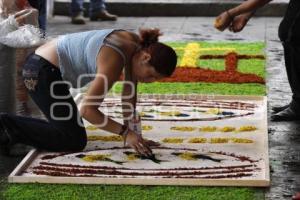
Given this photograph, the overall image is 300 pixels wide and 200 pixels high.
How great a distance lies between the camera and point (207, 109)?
6395mm

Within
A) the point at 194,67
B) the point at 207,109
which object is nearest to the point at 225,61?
the point at 194,67

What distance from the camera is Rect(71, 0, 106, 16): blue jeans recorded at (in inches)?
436

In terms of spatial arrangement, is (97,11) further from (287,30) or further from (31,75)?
(31,75)

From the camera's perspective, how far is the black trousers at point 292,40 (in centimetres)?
590

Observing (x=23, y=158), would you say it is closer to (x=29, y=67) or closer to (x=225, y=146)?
(x=29, y=67)

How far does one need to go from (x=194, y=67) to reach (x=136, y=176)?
346 centimetres

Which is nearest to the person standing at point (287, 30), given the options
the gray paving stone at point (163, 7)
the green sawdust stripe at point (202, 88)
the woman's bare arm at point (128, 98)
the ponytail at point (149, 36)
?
the green sawdust stripe at point (202, 88)

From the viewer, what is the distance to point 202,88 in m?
7.18

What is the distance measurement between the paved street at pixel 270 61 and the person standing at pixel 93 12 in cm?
14

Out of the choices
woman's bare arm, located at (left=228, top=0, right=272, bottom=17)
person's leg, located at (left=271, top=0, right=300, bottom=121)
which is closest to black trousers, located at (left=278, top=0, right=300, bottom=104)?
person's leg, located at (left=271, top=0, right=300, bottom=121)

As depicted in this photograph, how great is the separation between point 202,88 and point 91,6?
4.66 m

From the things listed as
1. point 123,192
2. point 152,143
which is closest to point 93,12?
point 152,143

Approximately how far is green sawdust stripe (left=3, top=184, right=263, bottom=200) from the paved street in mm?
220

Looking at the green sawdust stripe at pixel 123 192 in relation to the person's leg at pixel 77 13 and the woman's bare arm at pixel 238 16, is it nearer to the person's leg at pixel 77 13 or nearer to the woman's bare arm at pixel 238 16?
the woman's bare arm at pixel 238 16
